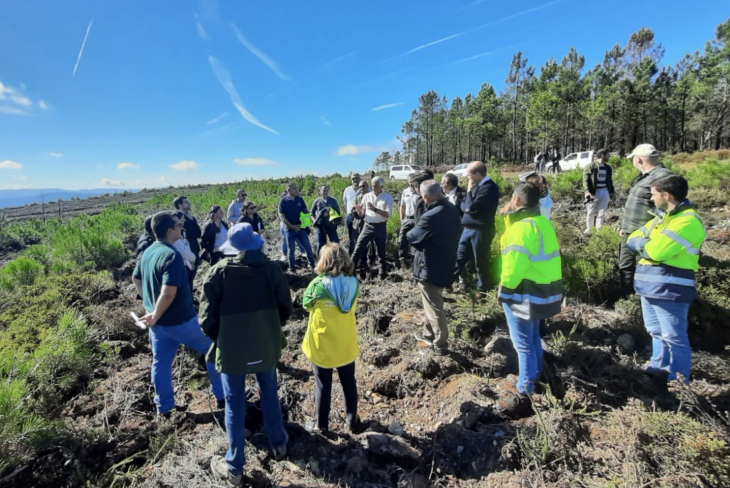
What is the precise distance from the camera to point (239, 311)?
219 cm

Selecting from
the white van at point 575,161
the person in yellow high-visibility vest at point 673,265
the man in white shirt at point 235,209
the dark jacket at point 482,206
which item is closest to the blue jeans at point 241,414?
the dark jacket at point 482,206

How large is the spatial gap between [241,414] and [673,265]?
10.5 ft

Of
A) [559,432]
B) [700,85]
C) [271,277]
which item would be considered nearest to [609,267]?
[559,432]

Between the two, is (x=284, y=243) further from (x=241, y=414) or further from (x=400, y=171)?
(x=400, y=171)

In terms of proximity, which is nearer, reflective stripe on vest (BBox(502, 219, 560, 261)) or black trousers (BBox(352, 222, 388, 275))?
reflective stripe on vest (BBox(502, 219, 560, 261))

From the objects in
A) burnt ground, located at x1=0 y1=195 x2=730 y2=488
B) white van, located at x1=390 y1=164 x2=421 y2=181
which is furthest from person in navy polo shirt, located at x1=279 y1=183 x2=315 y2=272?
white van, located at x1=390 y1=164 x2=421 y2=181

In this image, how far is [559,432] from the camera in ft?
7.10

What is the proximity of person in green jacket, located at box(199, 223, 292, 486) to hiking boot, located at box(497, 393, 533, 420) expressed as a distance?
169 cm

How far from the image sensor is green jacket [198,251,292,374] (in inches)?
85.4

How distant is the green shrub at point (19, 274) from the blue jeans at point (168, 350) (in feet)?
19.7

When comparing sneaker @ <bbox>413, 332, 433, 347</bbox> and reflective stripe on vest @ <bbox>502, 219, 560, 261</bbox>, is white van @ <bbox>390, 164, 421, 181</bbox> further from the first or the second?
reflective stripe on vest @ <bbox>502, 219, 560, 261</bbox>

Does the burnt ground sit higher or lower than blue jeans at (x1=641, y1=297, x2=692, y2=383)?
lower

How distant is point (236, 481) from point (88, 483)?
951 mm

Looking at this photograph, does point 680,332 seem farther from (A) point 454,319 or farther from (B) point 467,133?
(B) point 467,133
